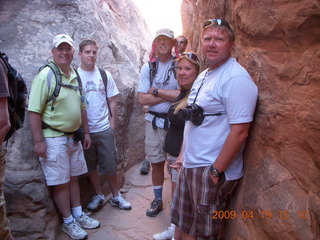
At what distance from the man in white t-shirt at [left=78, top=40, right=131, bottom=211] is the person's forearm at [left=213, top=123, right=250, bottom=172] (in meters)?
2.37

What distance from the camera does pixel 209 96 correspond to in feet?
7.79

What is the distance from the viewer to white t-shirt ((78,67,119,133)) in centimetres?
418

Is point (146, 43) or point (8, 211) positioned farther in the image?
point (146, 43)

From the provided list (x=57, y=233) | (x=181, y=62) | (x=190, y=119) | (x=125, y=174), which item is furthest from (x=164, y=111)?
(x=125, y=174)

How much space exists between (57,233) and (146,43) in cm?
699

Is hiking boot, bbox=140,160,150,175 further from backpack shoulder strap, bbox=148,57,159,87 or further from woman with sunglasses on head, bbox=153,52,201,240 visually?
backpack shoulder strap, bbox=148,57,159,87

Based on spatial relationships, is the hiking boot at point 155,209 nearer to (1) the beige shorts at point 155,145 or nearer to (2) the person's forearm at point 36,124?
(1) the beige shorts at point 155,145

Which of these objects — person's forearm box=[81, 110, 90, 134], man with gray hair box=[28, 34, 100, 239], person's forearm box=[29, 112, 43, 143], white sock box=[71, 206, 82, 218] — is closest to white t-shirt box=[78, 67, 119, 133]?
person's forearm box=[81, 110, 90, 134]

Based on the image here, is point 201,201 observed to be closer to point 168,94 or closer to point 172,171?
point 172,171

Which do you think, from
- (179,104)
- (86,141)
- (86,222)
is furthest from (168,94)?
(86,222)

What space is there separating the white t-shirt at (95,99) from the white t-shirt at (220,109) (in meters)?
1.97

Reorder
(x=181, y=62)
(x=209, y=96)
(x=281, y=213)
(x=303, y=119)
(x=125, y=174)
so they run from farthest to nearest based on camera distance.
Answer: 1. (x=125, y=174)
2. (x=181, y=62)
3. (x=209, y=96)
4. (x=281, y=213)
5. (x=303, y=119)

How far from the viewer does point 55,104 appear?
11.3ft

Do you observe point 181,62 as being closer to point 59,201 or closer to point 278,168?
point 278,168
